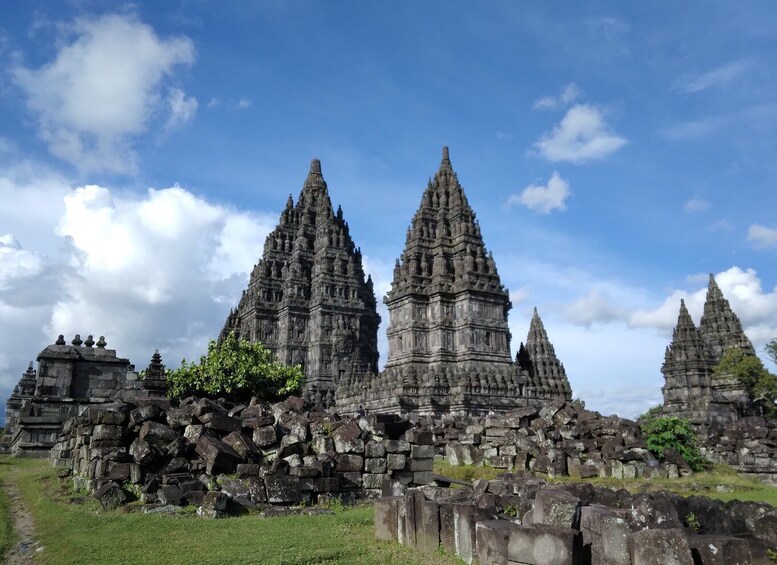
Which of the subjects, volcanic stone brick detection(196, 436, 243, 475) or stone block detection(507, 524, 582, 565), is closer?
stone block detection(507, 524, 582, 565)

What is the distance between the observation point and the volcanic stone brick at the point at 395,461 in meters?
13.2

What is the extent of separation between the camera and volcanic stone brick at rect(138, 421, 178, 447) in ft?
41.2

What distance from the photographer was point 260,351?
3111 centimetres

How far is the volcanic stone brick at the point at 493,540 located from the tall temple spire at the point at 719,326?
4824 cm

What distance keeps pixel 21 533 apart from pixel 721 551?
9679 millimetres

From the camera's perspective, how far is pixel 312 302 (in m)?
55.9

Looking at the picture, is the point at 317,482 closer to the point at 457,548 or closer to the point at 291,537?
the point at 291,537

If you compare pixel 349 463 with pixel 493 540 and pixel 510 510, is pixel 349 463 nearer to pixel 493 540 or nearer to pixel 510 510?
pixel 510 510

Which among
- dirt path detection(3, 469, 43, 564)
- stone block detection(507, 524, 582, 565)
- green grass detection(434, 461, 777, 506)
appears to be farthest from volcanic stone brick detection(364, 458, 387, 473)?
stone block detection(507, 524, 582, 565)

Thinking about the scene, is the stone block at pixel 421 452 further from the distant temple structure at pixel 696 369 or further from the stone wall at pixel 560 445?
the distant temple structure at pixel 696 369

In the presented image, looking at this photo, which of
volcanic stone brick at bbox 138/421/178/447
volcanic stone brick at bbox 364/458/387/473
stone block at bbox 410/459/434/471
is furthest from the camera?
stone block at bbox 410/459/434/471

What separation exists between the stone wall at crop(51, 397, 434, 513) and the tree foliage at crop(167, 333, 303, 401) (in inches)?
418

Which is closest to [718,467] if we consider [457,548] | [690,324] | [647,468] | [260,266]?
[647,468]

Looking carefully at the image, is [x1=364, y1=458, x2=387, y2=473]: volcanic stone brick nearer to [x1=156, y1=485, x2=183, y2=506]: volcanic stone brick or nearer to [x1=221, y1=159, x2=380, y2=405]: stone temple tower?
[x1=156, y1=485, x2=183, y2=506]: volcanic stone brick
